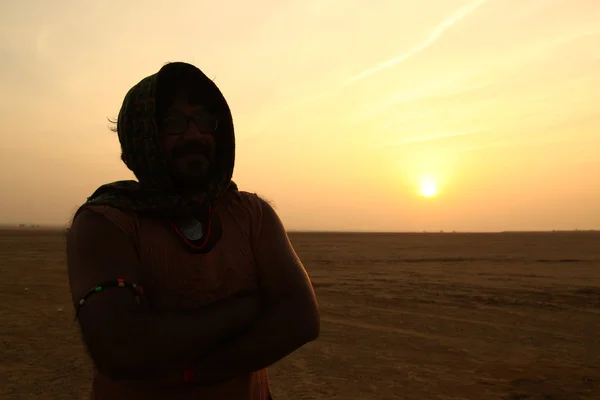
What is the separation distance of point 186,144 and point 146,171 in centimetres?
16

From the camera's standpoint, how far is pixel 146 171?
1609mm

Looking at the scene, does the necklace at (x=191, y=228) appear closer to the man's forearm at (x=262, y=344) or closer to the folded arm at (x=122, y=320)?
the folded arm at (x=122, y=320)

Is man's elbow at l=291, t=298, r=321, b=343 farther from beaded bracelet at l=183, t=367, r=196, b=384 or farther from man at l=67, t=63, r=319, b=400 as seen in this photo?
A: beaded bracelet at l=183, t=367, r=196, b=384

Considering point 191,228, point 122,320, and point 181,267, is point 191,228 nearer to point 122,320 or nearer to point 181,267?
point 181,267

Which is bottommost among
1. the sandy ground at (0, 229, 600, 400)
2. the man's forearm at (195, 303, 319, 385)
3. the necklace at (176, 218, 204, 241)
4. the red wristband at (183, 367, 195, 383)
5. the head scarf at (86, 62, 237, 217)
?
the sandy ground at (0, 229, 600, 400)

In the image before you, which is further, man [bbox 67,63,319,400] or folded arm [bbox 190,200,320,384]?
folded arm [bbox 190,200,320,384]

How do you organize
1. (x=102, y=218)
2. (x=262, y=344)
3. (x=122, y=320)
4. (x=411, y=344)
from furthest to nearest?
1. (x=411, y=344)
2. (x=262, y=344)
3. (x=102, y=218)
4. (x=122, y=320)

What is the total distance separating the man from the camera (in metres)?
1.39

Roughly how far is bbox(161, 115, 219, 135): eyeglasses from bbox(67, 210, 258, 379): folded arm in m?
0.37

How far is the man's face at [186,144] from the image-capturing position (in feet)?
5.39

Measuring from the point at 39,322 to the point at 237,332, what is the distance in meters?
9.23

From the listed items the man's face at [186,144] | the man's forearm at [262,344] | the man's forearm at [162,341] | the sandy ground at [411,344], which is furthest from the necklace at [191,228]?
the sandy ground at [411,344]

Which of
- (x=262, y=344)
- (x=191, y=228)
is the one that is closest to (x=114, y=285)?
(x=191, y=228)

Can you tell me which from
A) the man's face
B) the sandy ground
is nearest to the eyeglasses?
the man's face
